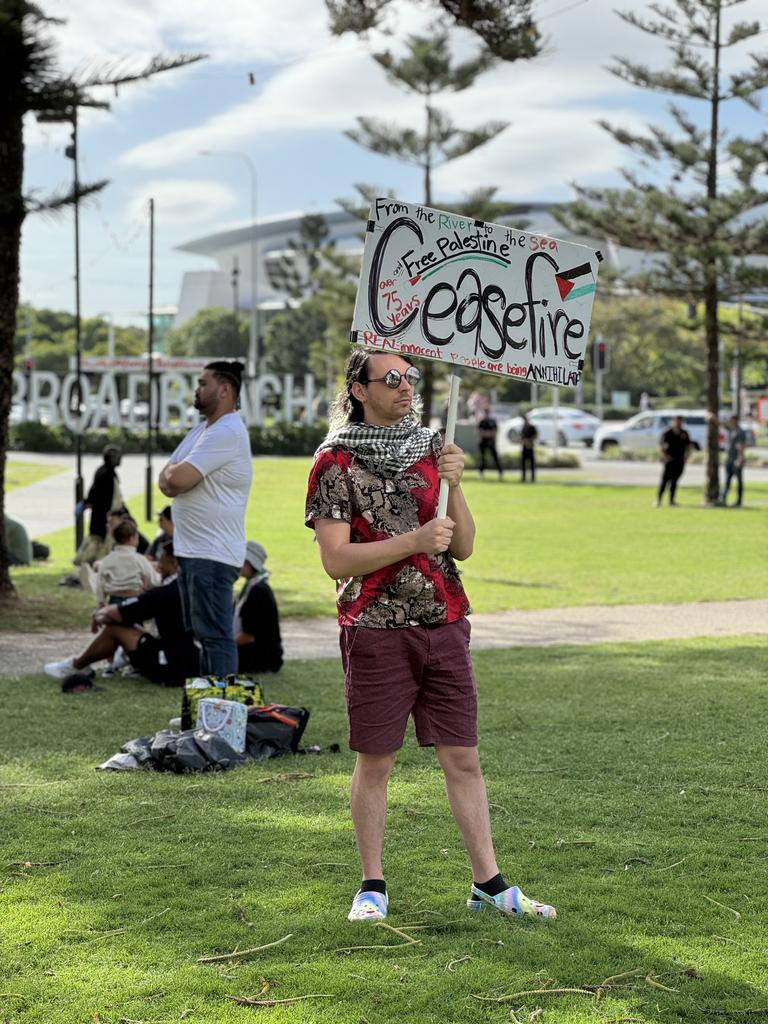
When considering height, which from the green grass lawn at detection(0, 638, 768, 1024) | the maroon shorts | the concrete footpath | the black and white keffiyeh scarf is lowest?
the concrete footpath

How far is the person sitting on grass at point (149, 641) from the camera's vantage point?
8.56 meters

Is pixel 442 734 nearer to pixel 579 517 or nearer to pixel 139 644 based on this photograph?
pixel 139 644

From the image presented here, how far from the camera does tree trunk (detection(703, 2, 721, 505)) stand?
1059 inches

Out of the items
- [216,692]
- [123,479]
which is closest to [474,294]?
[216,692]

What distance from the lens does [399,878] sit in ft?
15.7

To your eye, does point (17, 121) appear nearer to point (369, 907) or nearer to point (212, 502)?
point (212, 502)

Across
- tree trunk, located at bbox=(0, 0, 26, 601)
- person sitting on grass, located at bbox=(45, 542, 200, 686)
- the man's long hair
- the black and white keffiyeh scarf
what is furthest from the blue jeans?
tree trunk, located at bbox=(0, 0, 26, 601)

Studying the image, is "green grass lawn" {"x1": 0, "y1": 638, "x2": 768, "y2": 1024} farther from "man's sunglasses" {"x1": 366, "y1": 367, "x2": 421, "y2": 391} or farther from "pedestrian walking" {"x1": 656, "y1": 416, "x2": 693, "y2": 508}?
"pedestrian walking" {"x1": 656, "y1": 416, "x2": 693, "y2": 508}

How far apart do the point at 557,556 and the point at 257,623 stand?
912cm

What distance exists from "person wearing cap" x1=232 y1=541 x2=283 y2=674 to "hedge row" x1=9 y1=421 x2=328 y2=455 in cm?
3372

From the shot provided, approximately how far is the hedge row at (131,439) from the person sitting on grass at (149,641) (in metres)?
33.9

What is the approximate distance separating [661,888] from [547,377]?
170 cm

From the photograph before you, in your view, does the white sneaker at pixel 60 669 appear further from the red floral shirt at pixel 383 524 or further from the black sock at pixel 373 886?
the red floral shirt at pixel 383 524

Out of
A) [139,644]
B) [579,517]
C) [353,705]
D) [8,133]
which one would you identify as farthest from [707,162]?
[353,705]
